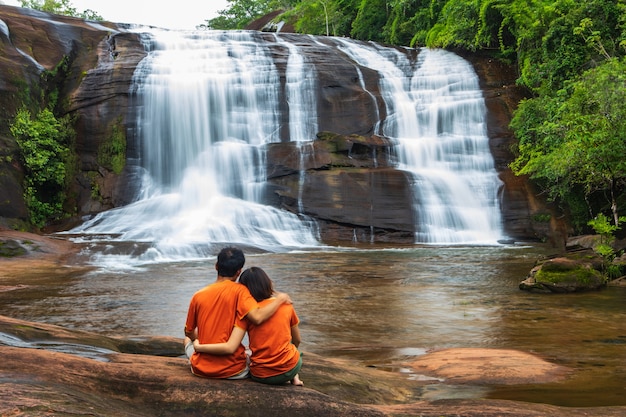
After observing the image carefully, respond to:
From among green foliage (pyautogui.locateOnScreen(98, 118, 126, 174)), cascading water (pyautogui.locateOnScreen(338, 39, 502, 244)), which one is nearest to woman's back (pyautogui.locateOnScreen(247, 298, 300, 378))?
cascading water (pyautogui.locateOnScreen(338, 39, 502, 244))

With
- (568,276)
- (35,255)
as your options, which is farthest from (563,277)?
(35,255)

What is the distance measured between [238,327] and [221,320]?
123mm

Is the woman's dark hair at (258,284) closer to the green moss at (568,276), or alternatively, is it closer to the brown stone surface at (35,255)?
the green moss at (568,276)

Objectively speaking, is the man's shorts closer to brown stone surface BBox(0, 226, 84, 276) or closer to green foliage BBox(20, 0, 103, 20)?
brown stone surface BBox(0, 226, 84, 276)

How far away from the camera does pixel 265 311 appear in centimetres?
393

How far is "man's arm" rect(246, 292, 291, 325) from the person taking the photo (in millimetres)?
3888

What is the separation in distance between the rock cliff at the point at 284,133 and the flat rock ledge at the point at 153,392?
16.6 m

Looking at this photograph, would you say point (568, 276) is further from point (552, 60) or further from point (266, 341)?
point (552, 60)

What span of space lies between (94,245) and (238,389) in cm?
1419

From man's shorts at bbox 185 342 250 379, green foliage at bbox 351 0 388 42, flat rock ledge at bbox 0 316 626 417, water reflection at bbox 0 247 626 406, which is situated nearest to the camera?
flat rock ledge at bbox 0 316 626 417

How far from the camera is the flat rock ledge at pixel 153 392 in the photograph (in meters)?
3.17

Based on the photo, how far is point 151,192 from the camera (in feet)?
75.7

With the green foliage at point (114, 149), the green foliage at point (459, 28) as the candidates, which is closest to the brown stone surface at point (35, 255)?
the green foliage at point (114, 149)

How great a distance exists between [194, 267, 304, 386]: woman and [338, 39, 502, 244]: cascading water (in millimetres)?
17799
